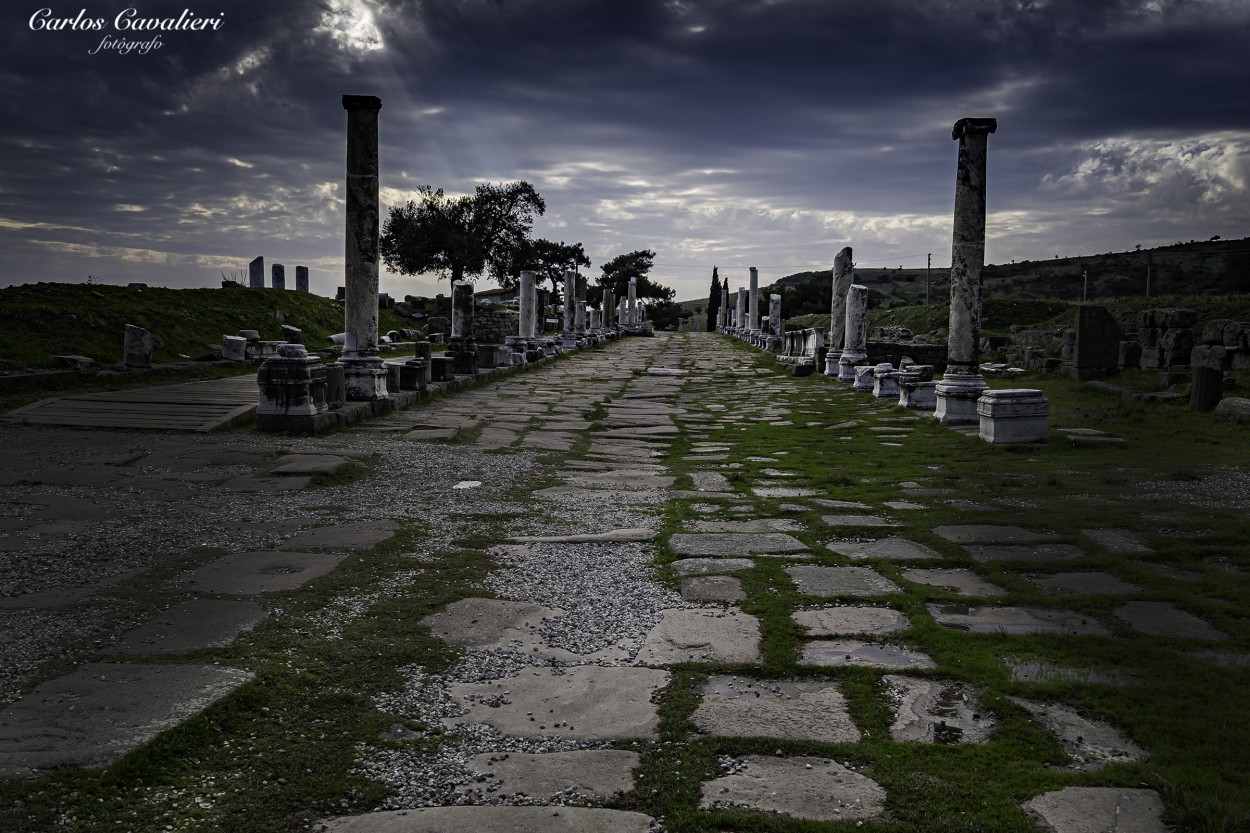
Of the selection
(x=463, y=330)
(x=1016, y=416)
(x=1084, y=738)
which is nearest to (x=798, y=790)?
(x=1084, y=738)

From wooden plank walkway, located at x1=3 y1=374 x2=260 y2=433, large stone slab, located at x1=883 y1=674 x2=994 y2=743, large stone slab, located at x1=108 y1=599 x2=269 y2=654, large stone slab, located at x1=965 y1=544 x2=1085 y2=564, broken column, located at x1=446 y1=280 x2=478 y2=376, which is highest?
broken column, located at x1=446 y1=280 x2=478 y2=376

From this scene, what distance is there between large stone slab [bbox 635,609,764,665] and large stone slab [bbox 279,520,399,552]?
1972mm

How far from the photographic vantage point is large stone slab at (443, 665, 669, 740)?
9.30 ft

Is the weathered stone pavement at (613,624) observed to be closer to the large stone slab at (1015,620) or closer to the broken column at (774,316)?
the large stone slab at (1015,620)

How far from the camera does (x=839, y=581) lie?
448cm

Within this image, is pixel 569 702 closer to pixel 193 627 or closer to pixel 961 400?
pixel 193 627

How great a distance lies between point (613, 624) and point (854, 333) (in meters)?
15.4

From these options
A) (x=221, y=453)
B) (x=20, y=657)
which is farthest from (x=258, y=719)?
(x=221, y=453)

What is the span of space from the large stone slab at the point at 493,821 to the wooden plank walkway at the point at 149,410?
25.0 feet

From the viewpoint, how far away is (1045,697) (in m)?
3.06

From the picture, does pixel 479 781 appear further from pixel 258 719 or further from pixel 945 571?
pixel 945 571

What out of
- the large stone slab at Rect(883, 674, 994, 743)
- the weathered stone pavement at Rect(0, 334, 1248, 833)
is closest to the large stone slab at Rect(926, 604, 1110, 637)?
the weathered stone pavement at Rect(0, 334, 1248, 833)

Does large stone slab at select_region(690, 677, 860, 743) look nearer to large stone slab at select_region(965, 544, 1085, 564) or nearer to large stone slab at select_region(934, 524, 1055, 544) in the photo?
large stone slab at select_region(965, 544, 1085, 564)

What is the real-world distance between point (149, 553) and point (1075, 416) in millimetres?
10610
